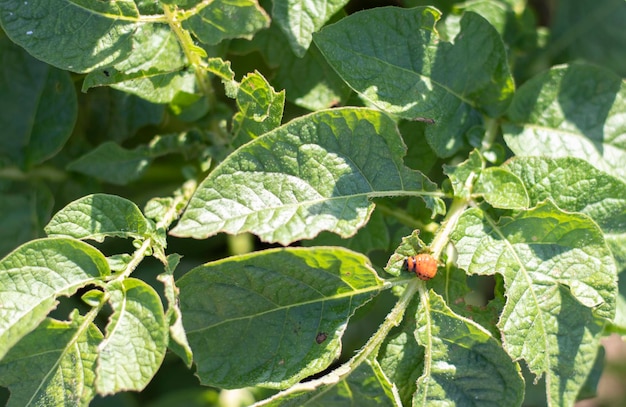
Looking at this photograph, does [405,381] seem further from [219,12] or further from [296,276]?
[219,12]

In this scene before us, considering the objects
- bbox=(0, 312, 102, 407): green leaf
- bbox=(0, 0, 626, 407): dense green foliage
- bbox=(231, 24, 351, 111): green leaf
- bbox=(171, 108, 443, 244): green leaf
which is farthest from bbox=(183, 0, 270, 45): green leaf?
bbox=(0, 312, 102, 407): green leaf

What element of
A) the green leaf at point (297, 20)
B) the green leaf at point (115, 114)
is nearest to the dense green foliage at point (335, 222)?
the green leaf at point (297, 20)

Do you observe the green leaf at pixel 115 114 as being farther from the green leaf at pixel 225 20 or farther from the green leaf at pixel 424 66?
the green leaf at pixel 424 66

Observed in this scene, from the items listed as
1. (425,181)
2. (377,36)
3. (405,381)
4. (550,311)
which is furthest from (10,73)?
(550,311)

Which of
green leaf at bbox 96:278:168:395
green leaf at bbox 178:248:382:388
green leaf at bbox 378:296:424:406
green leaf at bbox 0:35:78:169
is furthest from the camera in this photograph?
green leaf at bbox 0:35:78:169

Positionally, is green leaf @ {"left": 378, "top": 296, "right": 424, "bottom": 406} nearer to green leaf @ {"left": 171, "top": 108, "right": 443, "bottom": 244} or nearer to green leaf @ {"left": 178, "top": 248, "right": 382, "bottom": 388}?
green leaf @ {"left": 178, "top": 248, "right": 382, "bottom": 388}
